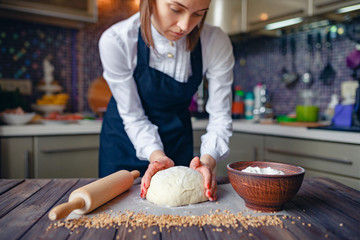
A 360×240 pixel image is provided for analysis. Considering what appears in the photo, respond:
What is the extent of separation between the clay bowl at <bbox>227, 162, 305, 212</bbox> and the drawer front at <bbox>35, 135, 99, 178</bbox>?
1.46m

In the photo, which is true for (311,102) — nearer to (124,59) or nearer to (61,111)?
(124,59)

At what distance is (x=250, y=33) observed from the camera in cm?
247

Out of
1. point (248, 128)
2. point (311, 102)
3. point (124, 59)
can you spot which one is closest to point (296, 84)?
point (311, 102)

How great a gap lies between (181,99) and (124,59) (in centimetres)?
28

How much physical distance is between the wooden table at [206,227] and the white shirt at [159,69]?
1.10ft

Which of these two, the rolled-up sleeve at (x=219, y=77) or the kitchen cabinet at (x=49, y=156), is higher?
the rolled-up sleeve at (x=219, y=77)

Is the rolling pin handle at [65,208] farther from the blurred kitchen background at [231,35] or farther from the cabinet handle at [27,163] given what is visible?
the blurred kitchen background at [231,35]

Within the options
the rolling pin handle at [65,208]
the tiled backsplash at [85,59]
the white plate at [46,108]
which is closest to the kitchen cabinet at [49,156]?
the white plate at [46,108]

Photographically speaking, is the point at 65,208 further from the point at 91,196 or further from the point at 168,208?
the point at 168,208

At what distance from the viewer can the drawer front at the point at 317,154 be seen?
63.5 inches

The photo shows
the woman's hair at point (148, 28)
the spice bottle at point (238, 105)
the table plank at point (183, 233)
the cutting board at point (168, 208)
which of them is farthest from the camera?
the spice bottle at point (238, 105)

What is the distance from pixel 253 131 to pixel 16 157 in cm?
155

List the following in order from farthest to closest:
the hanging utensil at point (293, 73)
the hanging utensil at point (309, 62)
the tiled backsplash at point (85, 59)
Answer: the hanging utensil at point (293, 73), the hanging utensil at point (309, 62), the tiled backsplash at point (85, 59)

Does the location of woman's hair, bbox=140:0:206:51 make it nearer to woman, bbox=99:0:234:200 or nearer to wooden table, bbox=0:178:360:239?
woman, bbox=99:0:234:200
